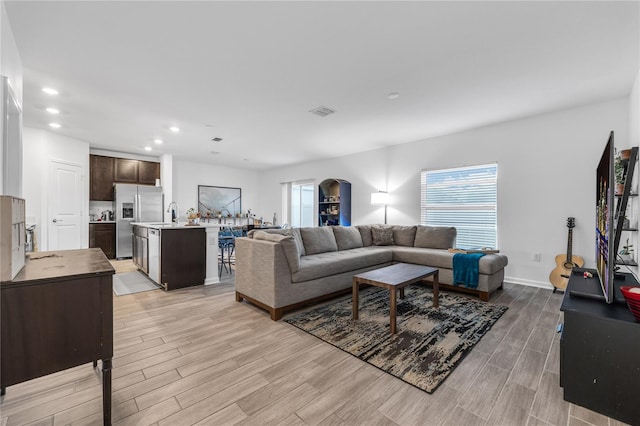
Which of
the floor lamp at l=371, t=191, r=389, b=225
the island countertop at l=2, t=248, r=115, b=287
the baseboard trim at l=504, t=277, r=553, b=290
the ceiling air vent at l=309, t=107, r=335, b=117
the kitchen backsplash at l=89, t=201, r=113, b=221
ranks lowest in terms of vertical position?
the baseboard trim at l=504, t=277, r=553, b=290

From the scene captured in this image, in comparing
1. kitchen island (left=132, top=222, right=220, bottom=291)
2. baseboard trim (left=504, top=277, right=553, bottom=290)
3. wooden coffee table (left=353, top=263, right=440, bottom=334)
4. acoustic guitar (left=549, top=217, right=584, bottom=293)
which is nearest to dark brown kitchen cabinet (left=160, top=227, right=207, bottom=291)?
kitchen island (left=132, top=222, right=220, bottom=291)

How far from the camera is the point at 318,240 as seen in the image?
413 centimetres

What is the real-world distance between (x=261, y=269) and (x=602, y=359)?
270 centimetres

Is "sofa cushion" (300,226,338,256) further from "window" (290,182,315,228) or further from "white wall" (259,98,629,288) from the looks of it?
"window" (290,182,315,228)

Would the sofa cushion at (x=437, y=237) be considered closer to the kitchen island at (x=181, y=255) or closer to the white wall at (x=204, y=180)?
the kitchen island at (x=181, y=255)

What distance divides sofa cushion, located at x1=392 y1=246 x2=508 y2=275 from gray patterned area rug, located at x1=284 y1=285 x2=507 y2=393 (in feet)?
1.45

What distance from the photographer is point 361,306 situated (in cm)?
324

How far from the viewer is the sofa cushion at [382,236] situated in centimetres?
505

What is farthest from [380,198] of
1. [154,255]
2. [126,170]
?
[126,170]

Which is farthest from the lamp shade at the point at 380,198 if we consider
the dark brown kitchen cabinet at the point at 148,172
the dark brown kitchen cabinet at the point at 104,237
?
the dark brown kitchen cabinet at the point at 104,237

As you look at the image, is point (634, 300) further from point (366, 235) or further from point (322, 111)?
point (366, 235)

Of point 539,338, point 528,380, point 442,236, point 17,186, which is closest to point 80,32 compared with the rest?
point 17,186

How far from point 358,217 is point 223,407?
16.8ft

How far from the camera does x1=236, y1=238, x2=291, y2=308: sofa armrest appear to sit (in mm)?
2893
